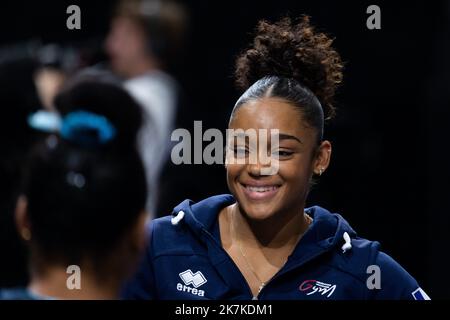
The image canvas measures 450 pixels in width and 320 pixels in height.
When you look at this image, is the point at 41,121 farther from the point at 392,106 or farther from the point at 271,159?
the point at 392,106

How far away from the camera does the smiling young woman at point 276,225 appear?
221cm

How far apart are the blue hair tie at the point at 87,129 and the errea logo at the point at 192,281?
1.72 ft

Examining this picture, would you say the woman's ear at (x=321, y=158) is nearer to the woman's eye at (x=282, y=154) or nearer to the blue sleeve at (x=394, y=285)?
the woman's eye at (x=282, y=154)

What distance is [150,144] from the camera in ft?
9.22

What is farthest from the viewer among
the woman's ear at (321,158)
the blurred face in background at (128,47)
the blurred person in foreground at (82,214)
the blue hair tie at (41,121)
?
the blurred face in background at (128,47)

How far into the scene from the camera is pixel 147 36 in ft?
12.3

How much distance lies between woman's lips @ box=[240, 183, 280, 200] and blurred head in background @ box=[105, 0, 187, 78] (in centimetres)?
160

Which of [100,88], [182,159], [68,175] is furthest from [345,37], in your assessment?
[68,175]

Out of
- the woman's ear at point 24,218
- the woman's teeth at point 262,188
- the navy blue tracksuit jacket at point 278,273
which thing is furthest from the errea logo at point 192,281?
the woman's ear at point 24,218

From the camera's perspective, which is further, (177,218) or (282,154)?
(177,218)

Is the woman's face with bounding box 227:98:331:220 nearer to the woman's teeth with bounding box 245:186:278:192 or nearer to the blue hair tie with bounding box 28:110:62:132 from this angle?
the woman's teeth with bounding box 245:186:278:192

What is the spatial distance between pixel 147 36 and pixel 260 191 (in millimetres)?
1697

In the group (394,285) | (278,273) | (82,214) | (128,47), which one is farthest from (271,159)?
(128,47)

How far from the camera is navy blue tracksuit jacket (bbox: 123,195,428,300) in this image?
2.24 metres
